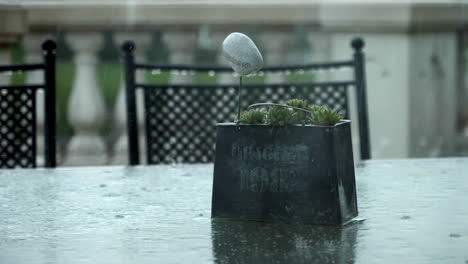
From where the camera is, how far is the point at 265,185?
5.98 ft

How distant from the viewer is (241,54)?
71.4 inches

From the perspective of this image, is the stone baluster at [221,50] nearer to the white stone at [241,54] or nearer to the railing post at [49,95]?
the railing post at [49,95]

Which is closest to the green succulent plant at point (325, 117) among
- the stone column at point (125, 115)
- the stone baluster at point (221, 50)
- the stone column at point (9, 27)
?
the stone column at point (9, 27)

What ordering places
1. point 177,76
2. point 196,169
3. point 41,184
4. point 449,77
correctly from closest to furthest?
1. point 41,184
2. point 196,169
3. point 177,76
4. point 449,77

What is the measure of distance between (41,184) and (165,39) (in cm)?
308

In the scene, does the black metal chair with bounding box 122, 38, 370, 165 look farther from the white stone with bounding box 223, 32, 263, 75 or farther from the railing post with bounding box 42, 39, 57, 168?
the white stone with bounding box 223, 32, 263, 75

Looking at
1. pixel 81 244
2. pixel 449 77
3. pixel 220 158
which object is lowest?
pixel 81 244

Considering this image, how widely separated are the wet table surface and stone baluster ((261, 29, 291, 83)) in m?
2.98

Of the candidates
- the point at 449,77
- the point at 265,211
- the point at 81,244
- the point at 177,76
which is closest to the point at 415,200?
the point at 265,211

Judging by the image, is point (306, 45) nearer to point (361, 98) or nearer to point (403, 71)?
point (403, 71)

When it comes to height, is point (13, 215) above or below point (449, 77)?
below

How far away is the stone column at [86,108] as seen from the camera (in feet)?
17.2

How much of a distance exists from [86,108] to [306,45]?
1.13 metres

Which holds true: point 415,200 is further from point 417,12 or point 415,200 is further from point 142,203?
point 417,12
